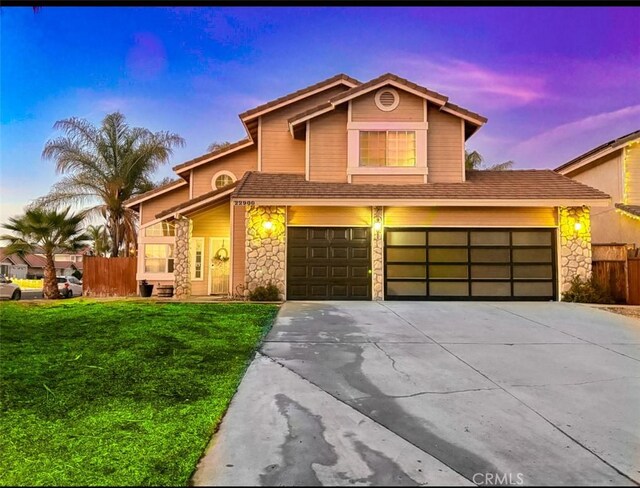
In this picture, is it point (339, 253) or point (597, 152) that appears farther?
point (597, 152)

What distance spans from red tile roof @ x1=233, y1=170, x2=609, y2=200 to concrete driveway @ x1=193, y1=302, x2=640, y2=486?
4928 mm

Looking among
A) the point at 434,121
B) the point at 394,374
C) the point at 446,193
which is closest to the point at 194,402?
the point at 394,374

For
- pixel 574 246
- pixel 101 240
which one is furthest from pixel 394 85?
pixel 101 240

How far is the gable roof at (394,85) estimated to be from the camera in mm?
11664

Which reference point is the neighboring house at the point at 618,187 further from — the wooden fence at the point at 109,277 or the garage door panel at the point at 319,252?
the wooden fence at the point at 109,277

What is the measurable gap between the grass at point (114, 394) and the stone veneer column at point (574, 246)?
9109 mm

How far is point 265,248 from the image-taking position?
36.6 feet

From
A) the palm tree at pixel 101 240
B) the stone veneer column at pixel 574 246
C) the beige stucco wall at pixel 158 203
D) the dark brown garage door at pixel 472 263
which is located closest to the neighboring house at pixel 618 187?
the stone veneer column at pixel 574 246

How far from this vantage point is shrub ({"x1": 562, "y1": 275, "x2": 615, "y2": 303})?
11008mm

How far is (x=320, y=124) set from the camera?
12086mm

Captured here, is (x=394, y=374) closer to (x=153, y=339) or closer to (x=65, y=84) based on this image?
(x=153, y=339)

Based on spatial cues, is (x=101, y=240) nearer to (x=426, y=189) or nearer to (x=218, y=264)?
(x=218, y=264)

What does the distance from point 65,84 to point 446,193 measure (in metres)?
9.39

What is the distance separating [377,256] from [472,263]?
9.38ft
